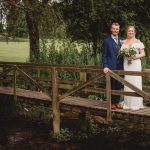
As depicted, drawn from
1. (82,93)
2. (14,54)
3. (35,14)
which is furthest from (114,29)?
(14,54)

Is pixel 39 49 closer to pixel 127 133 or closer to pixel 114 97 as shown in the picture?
pixel 127 133

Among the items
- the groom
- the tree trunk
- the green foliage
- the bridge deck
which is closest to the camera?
the bridge deck

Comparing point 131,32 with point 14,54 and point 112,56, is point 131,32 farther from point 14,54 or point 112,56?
point 14,54

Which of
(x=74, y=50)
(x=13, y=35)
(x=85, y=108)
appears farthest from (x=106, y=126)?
(x=13, y=35)

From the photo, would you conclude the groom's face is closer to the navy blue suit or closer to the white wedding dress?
the navy blue suit

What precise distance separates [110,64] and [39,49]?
350 inches

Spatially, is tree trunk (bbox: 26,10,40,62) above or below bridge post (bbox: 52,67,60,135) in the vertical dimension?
above

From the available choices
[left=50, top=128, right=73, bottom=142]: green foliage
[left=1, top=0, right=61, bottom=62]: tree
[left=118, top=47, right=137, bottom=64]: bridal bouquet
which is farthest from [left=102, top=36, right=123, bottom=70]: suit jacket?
[left=1, top=0, right=61, bottom=62]: tree

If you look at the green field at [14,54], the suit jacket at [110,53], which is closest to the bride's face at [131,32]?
the suit jacket at [110,53]

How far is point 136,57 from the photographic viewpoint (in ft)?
39.8

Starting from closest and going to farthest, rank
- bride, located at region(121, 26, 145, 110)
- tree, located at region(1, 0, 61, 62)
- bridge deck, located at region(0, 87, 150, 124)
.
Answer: bridge deck, located at region(0, 87, 150, 124) < bride, located at region(121, 26, 145, 110) < tree, located at region(1, 0, 61, 62)

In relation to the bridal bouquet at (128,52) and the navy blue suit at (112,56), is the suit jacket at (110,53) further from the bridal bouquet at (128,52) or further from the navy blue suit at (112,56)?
the bridal bouquet at (128,52)

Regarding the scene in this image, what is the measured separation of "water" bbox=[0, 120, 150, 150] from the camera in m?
13.1

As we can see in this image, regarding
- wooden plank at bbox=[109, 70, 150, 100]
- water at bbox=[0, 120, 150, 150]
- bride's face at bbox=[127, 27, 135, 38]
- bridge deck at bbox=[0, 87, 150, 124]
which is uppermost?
bride's face at bbox=[127, 27, 135, 38]
